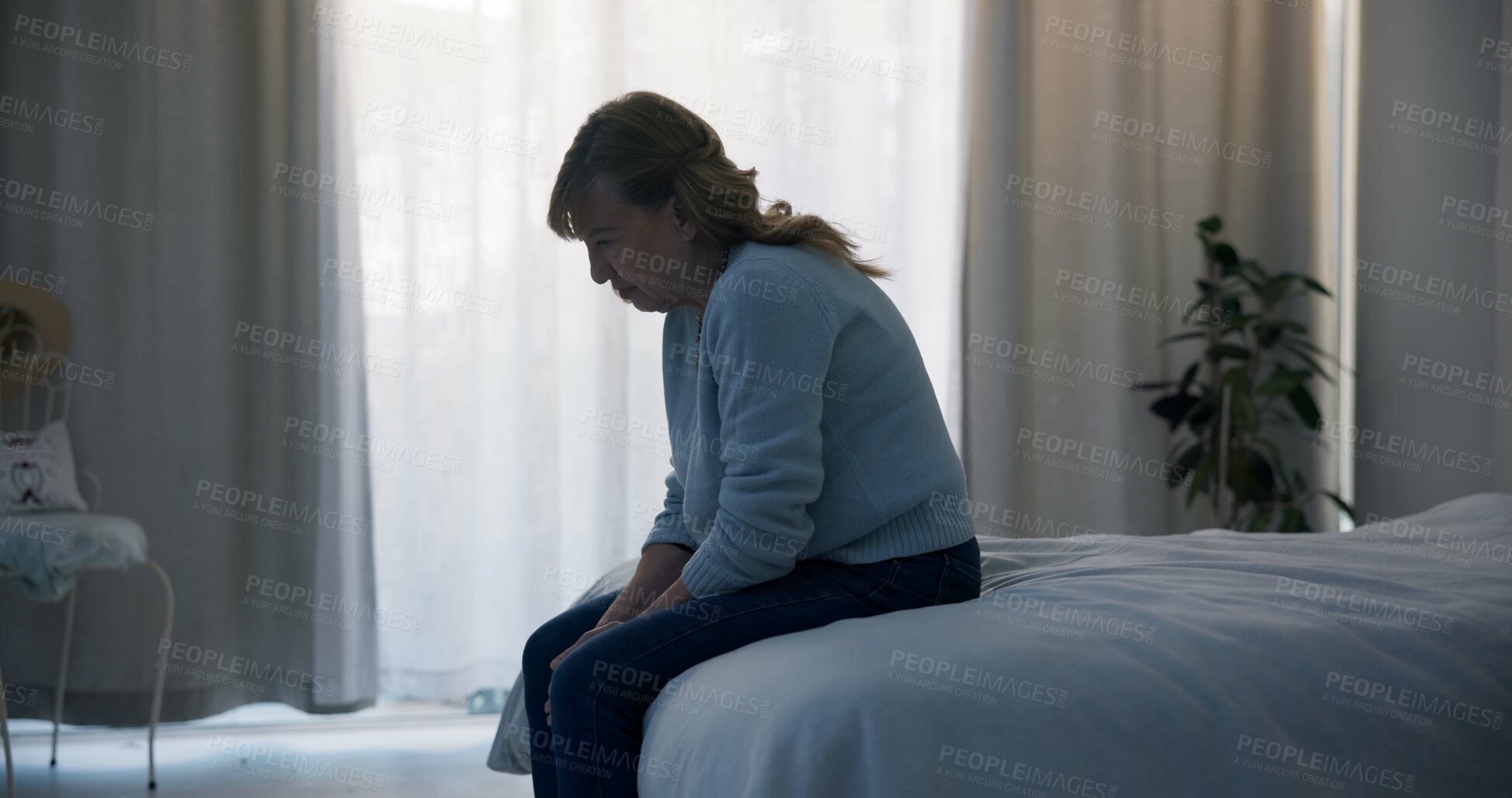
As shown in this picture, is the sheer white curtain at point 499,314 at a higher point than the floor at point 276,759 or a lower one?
higher

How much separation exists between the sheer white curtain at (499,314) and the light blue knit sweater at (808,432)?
176 centimetres

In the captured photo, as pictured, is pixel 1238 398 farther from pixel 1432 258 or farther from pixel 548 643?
pixel 548 643

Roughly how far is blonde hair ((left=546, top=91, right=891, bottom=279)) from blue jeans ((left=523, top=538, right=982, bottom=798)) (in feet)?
1.22

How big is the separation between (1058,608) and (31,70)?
277cm

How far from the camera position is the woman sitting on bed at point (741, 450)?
1146mm

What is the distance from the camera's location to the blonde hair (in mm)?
1312

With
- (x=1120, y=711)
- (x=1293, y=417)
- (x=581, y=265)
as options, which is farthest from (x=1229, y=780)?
(x=1293, y=417)

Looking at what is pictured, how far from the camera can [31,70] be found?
2.79m

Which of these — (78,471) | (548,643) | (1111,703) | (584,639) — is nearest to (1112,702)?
(1111,703)

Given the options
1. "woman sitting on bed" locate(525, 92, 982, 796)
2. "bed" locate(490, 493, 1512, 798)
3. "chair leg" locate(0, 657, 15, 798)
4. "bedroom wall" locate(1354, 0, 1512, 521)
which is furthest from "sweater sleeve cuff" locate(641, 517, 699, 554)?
"bedroom wall" locate(1354, 0, 1512, 521)

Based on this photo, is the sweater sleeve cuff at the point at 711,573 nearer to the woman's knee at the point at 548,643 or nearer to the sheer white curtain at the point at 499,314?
the woman's knee at the point at 548,643

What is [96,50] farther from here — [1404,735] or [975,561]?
[1404,735]

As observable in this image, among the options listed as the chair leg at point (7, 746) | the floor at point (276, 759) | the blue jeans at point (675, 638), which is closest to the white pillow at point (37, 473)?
the chair leg at point (7, 746)

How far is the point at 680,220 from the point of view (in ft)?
4.42
